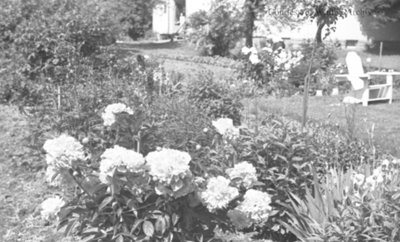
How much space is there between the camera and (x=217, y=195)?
2641mm

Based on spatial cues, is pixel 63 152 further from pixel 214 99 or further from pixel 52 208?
pixel 214 99

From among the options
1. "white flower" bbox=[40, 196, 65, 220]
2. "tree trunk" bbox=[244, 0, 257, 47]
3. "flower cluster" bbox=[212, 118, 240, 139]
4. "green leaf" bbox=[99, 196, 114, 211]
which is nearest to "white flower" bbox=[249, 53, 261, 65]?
"flower cluster" bbox=[212, 118, 240, 139]

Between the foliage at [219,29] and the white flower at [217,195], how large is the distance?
63.2ft

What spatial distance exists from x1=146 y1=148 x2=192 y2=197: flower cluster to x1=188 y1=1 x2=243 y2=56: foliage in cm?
1943

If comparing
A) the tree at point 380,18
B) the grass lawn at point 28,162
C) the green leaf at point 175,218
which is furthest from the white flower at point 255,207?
the tree at point 380,18

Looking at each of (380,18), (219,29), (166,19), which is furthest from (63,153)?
(166,19)

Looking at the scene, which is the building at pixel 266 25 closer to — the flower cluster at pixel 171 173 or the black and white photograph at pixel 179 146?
the black and white photograph at pixel 179 146

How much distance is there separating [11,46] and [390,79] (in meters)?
7.53

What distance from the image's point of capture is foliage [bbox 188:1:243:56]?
2172 centimetres

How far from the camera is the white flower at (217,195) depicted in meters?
2.64

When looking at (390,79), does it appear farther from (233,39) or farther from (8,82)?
(233,39)

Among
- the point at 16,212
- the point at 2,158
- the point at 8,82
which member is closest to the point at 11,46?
the point at 8,82

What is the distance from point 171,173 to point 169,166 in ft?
0.11

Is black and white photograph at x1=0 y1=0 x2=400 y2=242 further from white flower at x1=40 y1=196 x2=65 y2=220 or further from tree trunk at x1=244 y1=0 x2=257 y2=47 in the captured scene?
tree trunk at x1=244 y1=0 x2=257 y2=47
